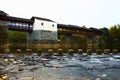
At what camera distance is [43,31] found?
61.8m

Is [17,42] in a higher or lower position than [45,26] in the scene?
lower

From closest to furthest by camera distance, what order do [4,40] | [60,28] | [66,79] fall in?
[66,79]
[4,40]
[60,28]

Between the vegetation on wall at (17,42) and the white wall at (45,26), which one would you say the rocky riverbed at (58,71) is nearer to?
the vegetation on wall at (17,42)

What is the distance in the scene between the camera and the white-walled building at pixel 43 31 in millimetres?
60600

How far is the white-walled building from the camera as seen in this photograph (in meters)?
60.6

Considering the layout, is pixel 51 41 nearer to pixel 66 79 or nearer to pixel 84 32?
pixel 84 32

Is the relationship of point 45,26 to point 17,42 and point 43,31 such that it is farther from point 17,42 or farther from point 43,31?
point 17,42

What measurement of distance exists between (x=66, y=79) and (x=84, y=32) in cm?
6398

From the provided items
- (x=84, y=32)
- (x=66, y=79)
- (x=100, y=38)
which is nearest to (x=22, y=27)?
(x=84, y=32)

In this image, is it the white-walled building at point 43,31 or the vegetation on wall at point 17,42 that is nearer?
the vegetation on wall at point 17,42

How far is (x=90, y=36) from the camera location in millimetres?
74812

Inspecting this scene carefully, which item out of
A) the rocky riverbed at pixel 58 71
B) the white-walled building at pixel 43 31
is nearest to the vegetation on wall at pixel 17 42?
the white-walled building at pixel 43 31

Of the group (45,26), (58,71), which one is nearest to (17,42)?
(45,26)

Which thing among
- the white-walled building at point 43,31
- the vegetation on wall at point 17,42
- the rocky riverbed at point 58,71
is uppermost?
the white-walled building at point 43,31
